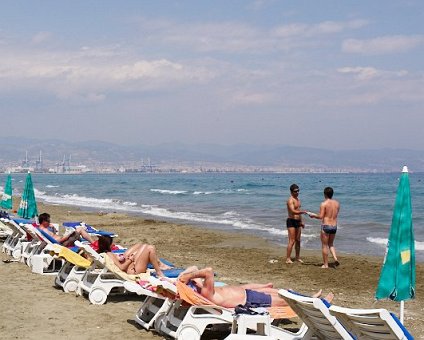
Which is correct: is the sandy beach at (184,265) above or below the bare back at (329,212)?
below

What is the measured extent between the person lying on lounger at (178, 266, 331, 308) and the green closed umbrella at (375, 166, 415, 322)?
1197mm

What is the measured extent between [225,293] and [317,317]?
5.20ft

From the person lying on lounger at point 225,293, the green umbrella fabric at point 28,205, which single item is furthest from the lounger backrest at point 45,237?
the green umbrella fabric at point 28,205

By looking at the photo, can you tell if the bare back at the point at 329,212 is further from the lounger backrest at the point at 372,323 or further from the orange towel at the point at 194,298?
the lounger backrest at the point at 372,323

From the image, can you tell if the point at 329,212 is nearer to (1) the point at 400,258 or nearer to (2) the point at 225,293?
(2) the point at 225,293

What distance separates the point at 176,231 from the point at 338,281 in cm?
858

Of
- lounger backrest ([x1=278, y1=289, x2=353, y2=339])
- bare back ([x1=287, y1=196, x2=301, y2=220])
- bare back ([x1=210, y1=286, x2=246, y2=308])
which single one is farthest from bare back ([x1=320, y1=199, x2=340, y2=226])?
lounger backrest ([x1=278, y1=289, x2=353, y2=339])

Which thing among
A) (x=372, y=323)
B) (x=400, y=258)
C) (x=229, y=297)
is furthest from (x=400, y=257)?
(x=229, y=297)

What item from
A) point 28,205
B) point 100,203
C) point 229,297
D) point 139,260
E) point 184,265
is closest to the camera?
point 229,297

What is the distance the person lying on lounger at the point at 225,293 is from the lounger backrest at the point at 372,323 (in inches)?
59.2

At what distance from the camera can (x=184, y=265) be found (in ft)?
36.6

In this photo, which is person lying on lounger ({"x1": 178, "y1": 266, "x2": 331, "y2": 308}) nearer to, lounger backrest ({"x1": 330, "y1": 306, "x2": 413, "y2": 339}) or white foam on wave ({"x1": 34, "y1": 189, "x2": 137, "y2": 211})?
lounger backrest ({"x1": 330, "y1": 306, "x2": 413, "y2": 339})

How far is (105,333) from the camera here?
20.5ft

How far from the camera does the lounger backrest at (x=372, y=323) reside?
4227mm
